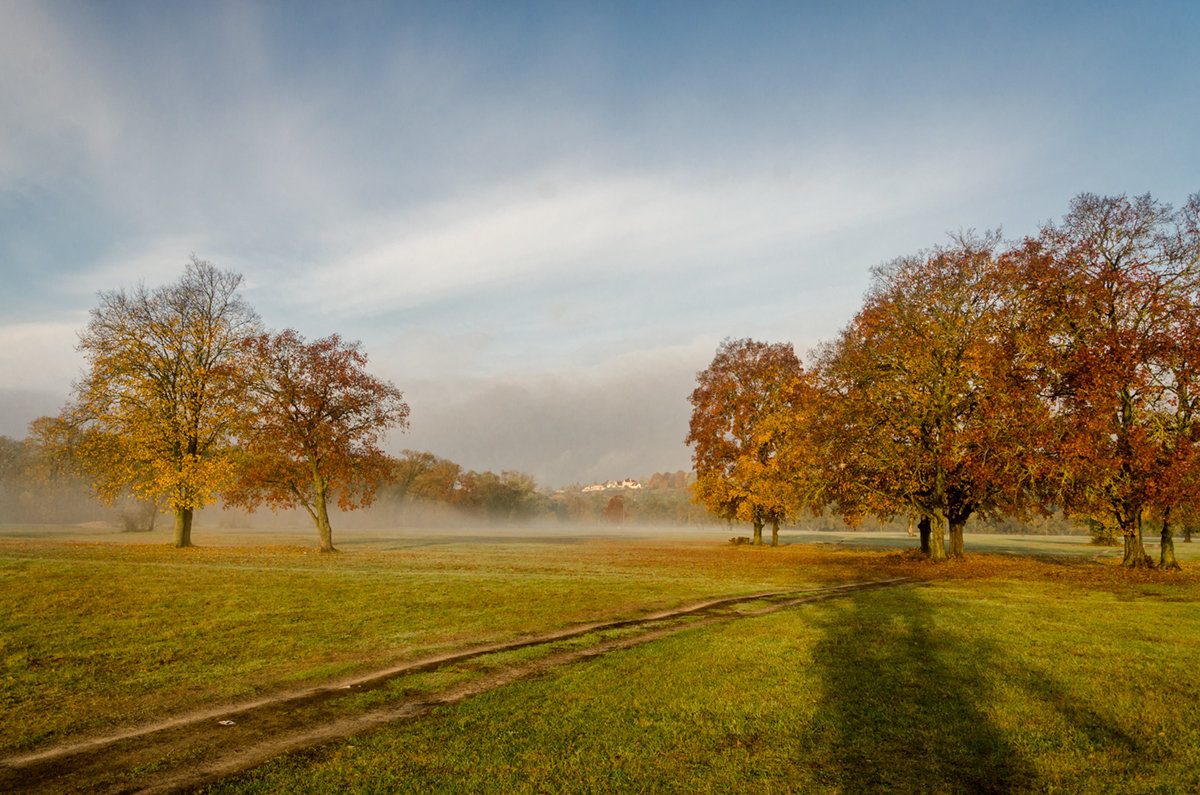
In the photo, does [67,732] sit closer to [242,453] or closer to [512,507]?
[242,453]

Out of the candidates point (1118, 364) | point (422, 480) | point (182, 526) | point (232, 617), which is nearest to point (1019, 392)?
point (1118, 364)

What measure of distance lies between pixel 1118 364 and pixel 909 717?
89.5 ft

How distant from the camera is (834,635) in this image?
13094 millimetres

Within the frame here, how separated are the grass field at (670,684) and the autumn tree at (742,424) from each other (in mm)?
26915

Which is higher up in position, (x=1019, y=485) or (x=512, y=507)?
(x=1019, y=485)

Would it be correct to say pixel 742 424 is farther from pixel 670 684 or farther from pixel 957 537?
pixel 670 684

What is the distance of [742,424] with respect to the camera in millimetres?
50688

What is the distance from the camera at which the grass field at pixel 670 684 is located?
6363 mm

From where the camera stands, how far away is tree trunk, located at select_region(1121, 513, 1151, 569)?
28.7m

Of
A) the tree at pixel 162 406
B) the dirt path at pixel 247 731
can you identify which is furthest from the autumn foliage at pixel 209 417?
the dirt path at pixel 247 731

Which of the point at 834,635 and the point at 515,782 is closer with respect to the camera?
the point at 515,782

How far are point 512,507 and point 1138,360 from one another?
156587 mm

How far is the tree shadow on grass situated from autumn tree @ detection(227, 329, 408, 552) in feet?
105

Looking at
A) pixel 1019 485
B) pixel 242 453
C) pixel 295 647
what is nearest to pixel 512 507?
pixel 242 453
